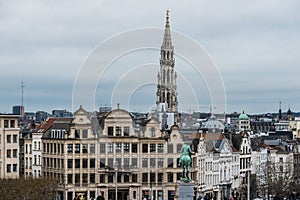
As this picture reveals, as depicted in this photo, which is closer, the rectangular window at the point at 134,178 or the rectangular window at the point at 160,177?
the rectangular window at the point at 134,178

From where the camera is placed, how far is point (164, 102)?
108688mm

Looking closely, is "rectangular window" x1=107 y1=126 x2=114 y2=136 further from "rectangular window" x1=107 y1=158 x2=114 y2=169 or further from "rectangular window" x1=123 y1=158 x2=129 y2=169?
"rectangular window" x1=123 y1=158 x2=129 y2=169

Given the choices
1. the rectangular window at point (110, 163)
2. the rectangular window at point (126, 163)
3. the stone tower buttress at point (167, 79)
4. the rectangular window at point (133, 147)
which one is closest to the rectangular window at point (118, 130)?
the rectangular window at point (133, 147)

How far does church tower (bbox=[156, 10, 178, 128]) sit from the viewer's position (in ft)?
348

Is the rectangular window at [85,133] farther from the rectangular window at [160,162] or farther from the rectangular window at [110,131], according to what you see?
the rectangular window at [160,162]

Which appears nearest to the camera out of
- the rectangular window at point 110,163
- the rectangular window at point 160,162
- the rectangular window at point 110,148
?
the rectangular window at point 110,163

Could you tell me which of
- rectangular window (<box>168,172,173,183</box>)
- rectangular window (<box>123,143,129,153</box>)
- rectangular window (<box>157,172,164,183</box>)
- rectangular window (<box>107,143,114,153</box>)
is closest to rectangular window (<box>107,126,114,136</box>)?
rectangular window (<box>107,143,114,153</box>)

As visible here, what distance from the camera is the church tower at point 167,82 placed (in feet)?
348

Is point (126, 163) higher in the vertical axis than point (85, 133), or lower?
lower

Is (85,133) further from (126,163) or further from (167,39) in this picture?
(167,39)

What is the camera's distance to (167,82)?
109m

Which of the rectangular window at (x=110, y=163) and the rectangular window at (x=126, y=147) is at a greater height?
the rectangular window at (x=126, y=147)

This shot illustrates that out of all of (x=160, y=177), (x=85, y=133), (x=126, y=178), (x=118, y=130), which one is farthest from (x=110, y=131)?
(x=160, y=177)

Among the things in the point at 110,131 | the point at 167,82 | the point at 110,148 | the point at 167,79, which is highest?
the point at 167,79
